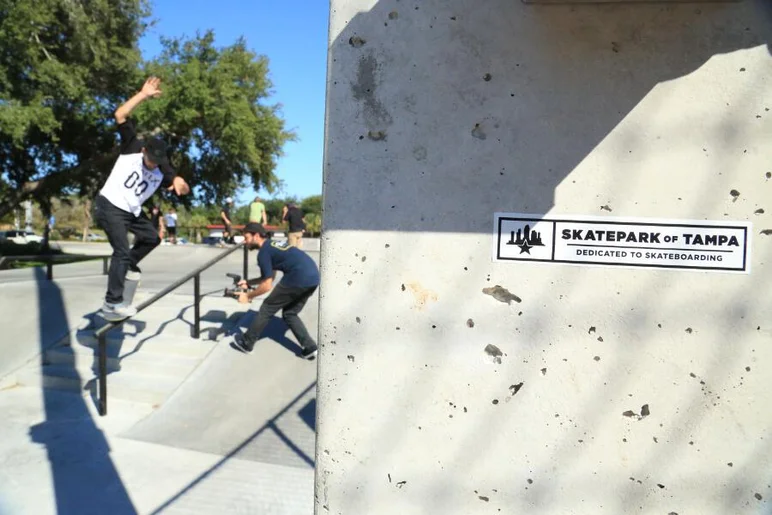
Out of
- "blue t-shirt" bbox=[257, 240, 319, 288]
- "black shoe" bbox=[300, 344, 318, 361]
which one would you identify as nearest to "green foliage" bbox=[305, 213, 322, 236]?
"blue t-shirt" bbox=[257, 240, 319, 288]

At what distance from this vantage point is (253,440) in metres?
5.21

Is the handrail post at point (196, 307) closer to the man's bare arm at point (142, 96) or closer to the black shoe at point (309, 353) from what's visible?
the black shoe at point (309, 353)

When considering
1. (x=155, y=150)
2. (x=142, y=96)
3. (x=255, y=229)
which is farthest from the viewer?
(x=255, y=229)

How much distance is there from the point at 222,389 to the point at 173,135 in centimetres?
1696

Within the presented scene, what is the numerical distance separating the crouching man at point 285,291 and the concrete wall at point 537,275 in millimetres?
4853

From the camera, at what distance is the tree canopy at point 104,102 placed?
16141mm

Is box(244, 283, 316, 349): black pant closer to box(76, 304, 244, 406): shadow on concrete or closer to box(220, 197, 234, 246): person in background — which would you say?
box(76, 304, 244, 406): shadow on concrete

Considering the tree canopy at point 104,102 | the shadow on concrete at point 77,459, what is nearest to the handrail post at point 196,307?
the shadow on concrete at point 77,459

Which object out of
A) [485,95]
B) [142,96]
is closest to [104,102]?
[142,96]

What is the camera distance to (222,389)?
6145mm

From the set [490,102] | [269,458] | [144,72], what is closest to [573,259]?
[490,102]

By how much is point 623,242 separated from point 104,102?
2018 centimetres

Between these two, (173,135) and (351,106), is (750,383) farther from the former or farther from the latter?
(173,135)

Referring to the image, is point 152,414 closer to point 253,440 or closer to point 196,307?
point 253,440
